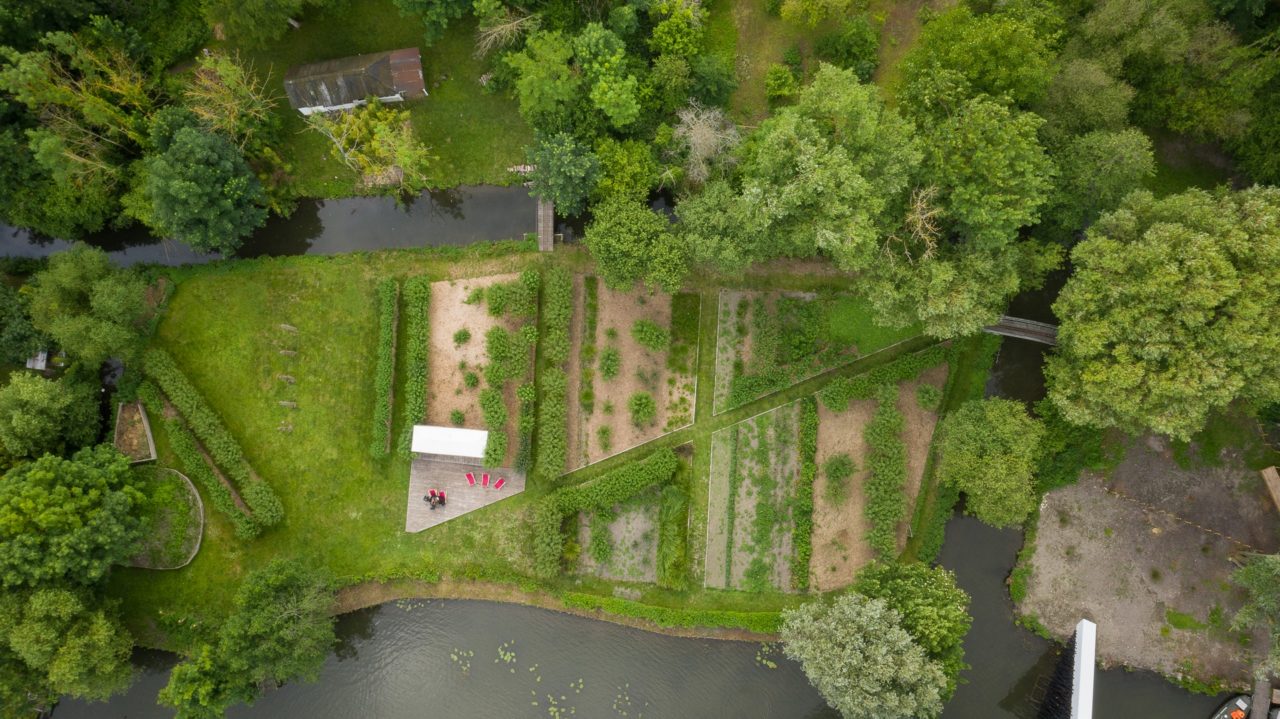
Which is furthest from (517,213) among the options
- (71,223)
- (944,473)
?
(944,473)

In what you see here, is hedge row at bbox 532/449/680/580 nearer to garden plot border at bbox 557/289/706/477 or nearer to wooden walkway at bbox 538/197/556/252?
garden plot border at bbox 557/289/706/477

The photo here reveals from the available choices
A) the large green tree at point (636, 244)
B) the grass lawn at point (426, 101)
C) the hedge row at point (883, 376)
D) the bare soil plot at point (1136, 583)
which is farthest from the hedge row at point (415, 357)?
the bare soil plot at point (1136, 583)

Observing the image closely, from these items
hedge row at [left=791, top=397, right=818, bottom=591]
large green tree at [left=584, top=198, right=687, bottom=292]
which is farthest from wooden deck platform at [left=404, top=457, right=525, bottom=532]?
hedge row at [left=791, top=397, right=818, bottom=591]

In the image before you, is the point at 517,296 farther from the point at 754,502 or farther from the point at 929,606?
the point at 929,606

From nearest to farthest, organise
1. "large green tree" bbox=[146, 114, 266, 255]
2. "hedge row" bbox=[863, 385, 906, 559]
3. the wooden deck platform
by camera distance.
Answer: "large green tree" bbox=[146, 114, 266, 255] < "hedge row" bbox=[863, 385, 906, 559] < the wooden deck platform

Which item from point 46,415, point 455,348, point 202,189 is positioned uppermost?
point 202,189

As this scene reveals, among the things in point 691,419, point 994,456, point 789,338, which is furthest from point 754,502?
point 994,456

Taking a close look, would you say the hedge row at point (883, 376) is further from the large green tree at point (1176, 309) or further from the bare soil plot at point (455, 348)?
the bare soil plot at point (455, 348)
